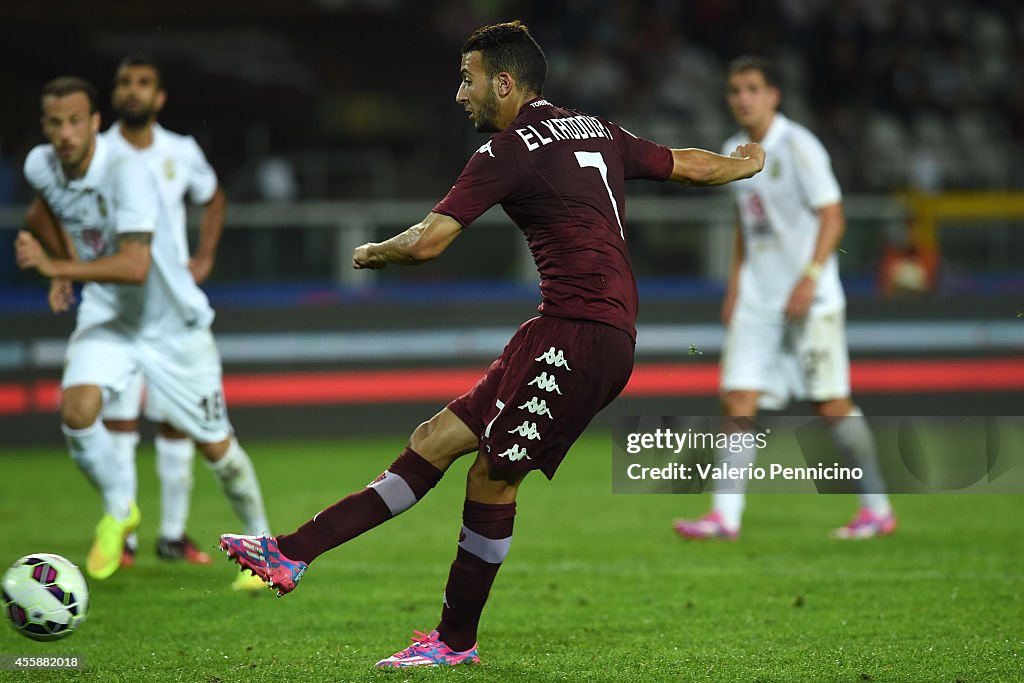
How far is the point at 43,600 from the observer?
4.80m

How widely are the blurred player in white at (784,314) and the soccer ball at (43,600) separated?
3790mm

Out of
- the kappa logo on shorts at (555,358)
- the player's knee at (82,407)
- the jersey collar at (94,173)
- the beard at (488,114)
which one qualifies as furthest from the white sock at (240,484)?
the beard at (488,114)

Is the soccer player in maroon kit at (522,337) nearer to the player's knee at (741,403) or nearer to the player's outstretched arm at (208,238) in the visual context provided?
the player's outstretched arm at (208,238)

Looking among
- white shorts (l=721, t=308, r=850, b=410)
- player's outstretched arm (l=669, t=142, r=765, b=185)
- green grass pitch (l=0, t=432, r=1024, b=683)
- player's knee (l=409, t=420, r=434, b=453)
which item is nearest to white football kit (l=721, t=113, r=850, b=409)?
white shorts (l=721, t=308, r=850, b=410)

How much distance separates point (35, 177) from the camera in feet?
22.0

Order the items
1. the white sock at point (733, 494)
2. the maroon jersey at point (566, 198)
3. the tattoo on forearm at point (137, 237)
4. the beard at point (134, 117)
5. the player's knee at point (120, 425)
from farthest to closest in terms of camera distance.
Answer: the white sock at point (733, 494) → the player's knee at point (120, 425) → the beard at point (134, 117) → the tattoo on forearm at point (137, 237) → the maroon jersey at point (566, 198)

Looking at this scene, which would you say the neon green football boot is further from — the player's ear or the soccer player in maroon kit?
the player's ear

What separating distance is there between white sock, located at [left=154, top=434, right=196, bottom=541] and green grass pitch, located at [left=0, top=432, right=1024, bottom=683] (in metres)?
0.25

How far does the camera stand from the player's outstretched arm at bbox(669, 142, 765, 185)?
4.97 m

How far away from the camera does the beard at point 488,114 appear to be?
469 centimetres

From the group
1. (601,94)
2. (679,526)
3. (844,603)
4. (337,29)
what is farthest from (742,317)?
(337,29)

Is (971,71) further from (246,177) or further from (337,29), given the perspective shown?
(246,177)

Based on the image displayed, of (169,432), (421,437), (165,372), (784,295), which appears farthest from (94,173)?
(784,295)
